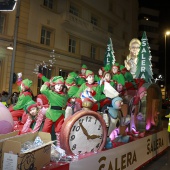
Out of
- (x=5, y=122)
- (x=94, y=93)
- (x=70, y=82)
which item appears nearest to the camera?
(x=5, y=122)

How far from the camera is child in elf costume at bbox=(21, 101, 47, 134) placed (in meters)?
3.76

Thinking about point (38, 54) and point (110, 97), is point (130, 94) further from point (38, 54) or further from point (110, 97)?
point (38, 54)

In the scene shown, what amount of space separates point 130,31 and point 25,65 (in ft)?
46.1

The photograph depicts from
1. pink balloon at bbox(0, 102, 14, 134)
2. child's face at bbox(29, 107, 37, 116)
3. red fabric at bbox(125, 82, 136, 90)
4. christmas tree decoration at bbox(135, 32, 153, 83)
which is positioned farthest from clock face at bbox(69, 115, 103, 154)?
christmas tree decoration at bbox(135, 32, 153, 83)

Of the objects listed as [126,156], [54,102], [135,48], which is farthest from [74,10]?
[126,156]

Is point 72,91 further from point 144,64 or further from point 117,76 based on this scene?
point 144,64

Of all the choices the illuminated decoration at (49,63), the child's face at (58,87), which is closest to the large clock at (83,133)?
the child's face at (58,87)

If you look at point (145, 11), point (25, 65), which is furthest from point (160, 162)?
point (145, 11)

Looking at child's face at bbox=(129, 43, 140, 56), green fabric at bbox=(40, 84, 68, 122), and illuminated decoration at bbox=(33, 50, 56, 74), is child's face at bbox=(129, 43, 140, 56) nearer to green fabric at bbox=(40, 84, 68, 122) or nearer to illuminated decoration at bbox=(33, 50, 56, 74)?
green fabric at bbox=(40, 84, 68, 122)

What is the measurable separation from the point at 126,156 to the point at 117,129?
22.7 inches

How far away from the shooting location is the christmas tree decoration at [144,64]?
7.41 meters

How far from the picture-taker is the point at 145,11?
4319cm

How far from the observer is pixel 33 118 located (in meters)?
3.88

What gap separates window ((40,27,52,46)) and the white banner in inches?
429
